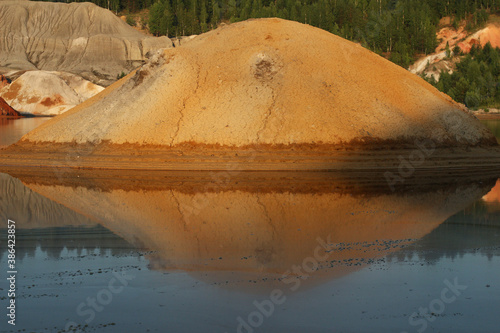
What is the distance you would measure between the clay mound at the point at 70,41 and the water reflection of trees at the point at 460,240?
96190mm

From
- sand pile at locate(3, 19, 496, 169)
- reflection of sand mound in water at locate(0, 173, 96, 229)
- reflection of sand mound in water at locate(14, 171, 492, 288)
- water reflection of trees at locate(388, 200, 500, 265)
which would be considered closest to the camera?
reflection of sand mound in water at locate(14, 171, 492, 288)

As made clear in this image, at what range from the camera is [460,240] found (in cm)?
1305

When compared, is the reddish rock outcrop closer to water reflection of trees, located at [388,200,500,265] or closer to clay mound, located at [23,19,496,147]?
clay mound, located at [23,19,496,147]

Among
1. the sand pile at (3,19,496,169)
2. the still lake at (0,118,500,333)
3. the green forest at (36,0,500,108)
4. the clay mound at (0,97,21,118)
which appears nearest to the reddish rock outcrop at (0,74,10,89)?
the clay mound at (0,97,21,118)

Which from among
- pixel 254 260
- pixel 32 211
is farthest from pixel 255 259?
pixel 32 211

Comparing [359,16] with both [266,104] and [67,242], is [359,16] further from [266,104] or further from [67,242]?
[67,242]

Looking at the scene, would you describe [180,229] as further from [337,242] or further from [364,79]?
[364,79]

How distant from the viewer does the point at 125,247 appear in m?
12.5

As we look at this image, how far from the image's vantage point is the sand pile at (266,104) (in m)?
27.6

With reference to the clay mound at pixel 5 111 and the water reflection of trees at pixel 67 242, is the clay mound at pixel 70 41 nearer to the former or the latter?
the clay mound at pixel 5 111

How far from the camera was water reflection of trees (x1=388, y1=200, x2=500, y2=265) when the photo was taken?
11.8 m

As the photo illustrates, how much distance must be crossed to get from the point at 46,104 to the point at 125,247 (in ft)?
260

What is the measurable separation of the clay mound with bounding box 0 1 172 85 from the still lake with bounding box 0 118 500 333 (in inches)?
3655

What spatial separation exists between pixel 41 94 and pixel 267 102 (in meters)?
66.0
